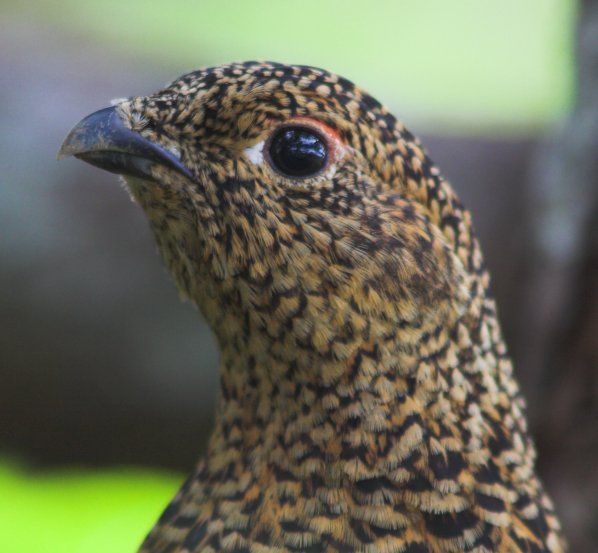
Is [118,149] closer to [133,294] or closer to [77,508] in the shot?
[133,294]

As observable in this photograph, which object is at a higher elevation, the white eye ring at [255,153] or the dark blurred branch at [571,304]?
the white eye ring at [255,153]

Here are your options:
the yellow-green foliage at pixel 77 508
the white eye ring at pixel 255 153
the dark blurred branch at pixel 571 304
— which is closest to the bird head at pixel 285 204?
the white eye ring at pixel 255 153

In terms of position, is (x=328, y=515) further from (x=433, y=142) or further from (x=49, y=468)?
(x=49, y=468)

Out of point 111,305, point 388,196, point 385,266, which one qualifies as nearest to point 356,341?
point 385,266

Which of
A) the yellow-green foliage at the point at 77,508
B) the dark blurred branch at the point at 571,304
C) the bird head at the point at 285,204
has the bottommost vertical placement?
the yellow-green foliage at the point at 77,508

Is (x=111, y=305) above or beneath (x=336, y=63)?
beneath

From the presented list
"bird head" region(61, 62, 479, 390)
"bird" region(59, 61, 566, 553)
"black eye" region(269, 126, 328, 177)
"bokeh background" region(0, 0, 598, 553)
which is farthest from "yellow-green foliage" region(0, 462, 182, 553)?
"black eye" region(269, 126, 328, 177)

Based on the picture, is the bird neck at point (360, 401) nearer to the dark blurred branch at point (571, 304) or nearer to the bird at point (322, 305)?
the bird at point (322, 305)
